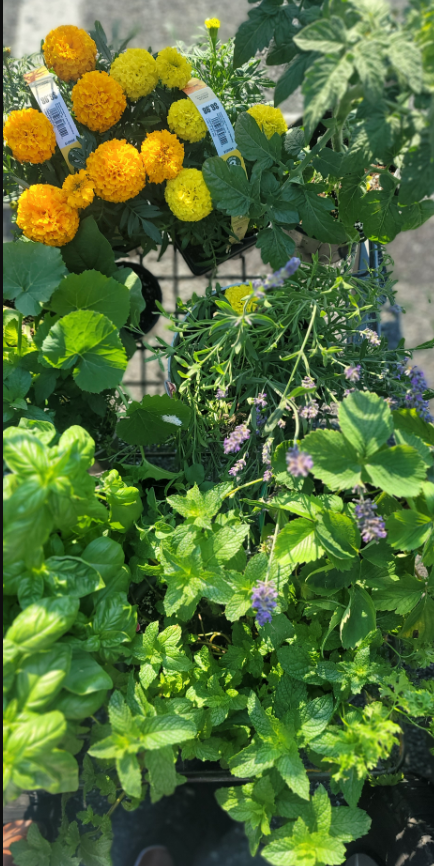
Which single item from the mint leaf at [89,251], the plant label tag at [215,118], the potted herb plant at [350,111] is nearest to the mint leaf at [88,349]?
the mint leaf at [89,251]

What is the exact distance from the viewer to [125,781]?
590 millimetres

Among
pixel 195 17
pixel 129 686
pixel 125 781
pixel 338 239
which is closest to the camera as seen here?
pixel 125 781

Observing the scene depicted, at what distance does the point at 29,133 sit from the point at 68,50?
0.49 ft

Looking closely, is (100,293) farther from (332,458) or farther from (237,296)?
(332,458)

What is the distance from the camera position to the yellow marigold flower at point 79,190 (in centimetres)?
84

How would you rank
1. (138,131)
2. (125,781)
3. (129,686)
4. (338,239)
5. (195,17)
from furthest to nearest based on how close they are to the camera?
(195,17) → (138,131) → (338,239) → (129,686) → (125,781)

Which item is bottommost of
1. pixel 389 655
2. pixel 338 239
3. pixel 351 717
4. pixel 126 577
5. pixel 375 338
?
pixel 389 655

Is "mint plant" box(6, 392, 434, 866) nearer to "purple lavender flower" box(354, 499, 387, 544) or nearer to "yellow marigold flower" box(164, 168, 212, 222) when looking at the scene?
"purple lavender flower" box(354, 499, 387, 544)

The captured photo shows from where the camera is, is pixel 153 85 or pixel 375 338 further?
pixel 153 85

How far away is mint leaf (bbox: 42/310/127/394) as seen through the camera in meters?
0.72

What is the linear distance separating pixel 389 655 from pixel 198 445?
21.4 inches

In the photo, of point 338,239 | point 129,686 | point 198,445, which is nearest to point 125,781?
point 129,686

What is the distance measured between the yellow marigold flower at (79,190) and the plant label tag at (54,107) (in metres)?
0.07

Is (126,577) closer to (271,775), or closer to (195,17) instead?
(271,775)
